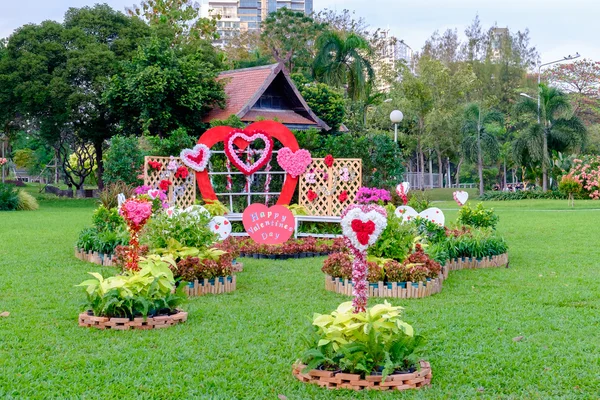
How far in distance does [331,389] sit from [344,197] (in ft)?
30.2

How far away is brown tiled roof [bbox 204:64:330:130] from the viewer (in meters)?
22.6

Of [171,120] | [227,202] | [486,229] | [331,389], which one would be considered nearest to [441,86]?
[171,120]

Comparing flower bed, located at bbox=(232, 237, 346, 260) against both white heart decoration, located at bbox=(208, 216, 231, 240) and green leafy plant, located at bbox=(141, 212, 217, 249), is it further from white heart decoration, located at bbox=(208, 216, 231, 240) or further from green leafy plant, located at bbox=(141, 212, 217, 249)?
green leafy plant, located at bbox=(141, 212, 217, 249)

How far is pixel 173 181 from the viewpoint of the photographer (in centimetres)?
1359

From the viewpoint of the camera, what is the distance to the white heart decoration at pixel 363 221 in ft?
15.7

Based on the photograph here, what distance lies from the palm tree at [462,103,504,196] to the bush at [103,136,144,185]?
2045cm

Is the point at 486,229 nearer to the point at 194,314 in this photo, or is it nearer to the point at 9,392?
the point at 194,314

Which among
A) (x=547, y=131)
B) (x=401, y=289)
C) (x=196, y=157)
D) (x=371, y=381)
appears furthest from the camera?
(x=547, y=131)

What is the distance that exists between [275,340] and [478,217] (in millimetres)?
6393

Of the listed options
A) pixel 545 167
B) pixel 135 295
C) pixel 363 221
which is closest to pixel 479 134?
pixel 545 167

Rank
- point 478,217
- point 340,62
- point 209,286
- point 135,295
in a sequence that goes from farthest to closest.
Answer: point 340,62
point 478,217
point 209,286
point 135,295

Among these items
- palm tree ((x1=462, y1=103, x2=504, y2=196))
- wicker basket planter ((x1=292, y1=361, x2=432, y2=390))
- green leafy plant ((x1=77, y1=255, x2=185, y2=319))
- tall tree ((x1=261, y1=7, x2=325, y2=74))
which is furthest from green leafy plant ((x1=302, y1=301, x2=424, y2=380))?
tall tree ((x1=261, y1=7, x2=325, y2=74))

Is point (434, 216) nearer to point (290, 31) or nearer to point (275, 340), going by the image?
point (275, 340)

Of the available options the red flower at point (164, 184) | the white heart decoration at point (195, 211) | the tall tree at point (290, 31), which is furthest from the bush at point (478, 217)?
the tall tree at point (290, 31)
